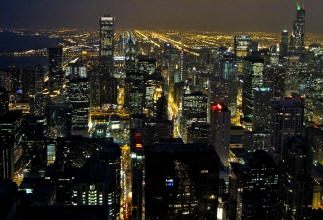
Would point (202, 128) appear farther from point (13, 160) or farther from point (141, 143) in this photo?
point (13, 160)

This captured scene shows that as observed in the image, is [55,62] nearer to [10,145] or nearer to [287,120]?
[10,145]

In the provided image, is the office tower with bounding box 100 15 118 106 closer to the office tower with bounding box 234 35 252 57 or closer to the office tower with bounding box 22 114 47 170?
the office tower with bounding box 234 35 252 57

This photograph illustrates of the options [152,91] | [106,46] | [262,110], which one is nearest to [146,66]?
[152,91]

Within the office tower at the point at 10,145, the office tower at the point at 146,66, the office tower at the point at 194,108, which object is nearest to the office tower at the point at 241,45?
the office tower at the point at 146,66

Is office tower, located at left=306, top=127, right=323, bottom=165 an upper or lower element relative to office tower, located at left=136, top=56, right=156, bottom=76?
lower

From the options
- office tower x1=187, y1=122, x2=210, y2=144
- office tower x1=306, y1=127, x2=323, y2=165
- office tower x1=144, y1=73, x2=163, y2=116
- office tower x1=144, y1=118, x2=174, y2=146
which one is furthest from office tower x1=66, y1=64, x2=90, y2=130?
office tower x1=306, y1=127, x2=323, y2=165

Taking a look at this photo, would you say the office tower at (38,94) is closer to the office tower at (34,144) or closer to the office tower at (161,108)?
the office tower at (34,144)
